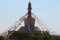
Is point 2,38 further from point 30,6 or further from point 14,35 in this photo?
point 30,6

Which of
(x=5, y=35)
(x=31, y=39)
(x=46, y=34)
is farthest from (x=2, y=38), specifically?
(x=46, y=34)

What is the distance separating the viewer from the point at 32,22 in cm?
7594

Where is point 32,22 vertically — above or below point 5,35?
above

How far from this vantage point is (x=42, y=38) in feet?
184

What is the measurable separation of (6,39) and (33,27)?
60.8 feet

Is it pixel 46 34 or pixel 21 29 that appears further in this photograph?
pixel 21 29

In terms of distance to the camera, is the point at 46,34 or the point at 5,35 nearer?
the point at 5,35

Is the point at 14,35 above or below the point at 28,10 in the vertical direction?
below

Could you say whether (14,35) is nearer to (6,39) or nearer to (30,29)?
(30,29)

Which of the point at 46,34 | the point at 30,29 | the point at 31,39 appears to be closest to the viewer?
Answer: the point at 31,39

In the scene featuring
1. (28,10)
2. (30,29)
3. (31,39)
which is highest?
(28,10)

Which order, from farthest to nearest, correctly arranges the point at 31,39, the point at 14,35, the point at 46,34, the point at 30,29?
the point at 30,29 → the point at 14,35 → the point at 46,34 → the point at 31,39

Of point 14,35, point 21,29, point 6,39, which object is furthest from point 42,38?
point 21,29

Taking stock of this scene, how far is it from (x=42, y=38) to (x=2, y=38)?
27.3ft
